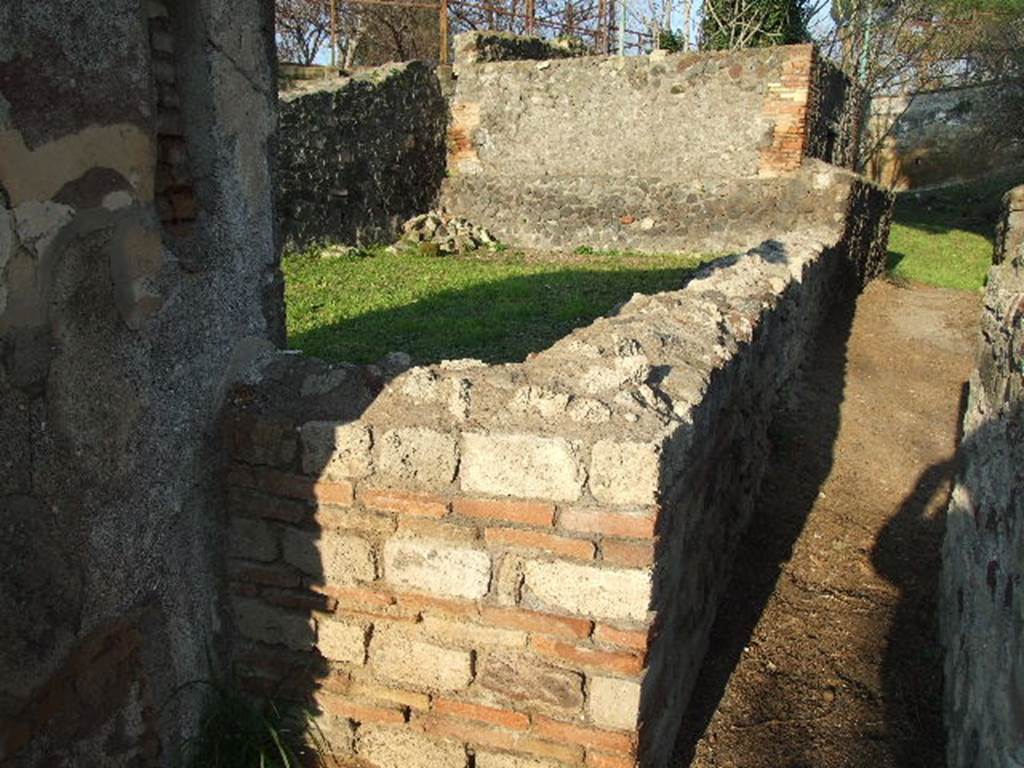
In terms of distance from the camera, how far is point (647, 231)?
481 inches

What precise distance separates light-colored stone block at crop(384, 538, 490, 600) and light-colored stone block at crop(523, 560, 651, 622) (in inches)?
5.1

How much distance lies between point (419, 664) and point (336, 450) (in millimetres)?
628

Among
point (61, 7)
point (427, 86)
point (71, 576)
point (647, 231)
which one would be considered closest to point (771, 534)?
point (71, 576)

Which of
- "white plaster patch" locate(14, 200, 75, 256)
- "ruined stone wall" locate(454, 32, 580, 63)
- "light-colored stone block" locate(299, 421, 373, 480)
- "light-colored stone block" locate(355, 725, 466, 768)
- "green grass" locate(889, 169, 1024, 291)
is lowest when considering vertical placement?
"light-colored stone block" locate(355, 725, 466, 768)

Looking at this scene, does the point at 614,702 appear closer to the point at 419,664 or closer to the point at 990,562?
the point at 419,664

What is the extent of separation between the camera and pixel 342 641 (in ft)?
7.97

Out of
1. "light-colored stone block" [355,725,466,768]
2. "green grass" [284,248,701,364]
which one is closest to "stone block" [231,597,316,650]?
"light-colored stone block" [355,725,466,768]

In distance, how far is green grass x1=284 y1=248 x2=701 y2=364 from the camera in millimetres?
6121

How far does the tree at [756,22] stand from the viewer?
15.2 m

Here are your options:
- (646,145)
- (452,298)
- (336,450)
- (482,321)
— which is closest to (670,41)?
(646,145)

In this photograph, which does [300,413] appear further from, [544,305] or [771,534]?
[544,305]

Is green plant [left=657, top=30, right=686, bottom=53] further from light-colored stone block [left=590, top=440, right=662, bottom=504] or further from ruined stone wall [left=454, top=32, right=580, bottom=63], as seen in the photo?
light-colored stone block [left=590, top=440, right=662, bottom=504]

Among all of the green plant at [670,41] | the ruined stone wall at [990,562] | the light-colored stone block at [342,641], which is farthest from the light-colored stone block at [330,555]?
the green plant at [670,41]

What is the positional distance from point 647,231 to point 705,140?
1.44 meters
